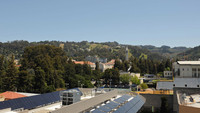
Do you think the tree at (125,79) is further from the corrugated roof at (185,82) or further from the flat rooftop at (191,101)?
the flat rooftop at (191,101)

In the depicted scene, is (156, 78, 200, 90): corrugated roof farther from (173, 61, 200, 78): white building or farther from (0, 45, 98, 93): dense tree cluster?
(0, 45, 98, 93): dense tree cluster

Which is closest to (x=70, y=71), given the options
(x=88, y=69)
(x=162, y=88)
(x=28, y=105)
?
(x=88, y=69)

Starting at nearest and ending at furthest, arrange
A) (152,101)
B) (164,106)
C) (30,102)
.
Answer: (30,102), (164,106), (152,101)

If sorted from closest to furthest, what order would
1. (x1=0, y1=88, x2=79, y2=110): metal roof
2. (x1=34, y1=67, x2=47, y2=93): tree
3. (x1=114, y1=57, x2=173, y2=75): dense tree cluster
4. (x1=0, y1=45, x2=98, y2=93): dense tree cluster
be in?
1. (x1=0, y1=88, x2=79, y2=110): metal roof
2. (x1=0, y1=45, x2=98, y2=93): dense tree cluster
3. (x1=34, y1=67, x2=47, y2=93): tree
4. (x1=114, y1=57, x2=173, y2=75): dense tree cluster

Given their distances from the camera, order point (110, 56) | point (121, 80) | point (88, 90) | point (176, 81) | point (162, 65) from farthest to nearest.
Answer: point (110, 56) → point (162, 65) → point (121, 80) → point (176, 81) → point (88, 90)

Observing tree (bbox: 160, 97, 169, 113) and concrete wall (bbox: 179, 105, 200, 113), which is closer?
concrete wall (bbox: 179, 105, 200, 113)

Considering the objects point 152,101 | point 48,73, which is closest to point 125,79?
point 48,73

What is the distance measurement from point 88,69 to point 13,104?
58408 millimetres

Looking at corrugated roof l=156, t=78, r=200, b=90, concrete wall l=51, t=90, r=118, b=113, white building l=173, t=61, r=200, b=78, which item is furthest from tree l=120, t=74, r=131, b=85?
concrete wall l=51, t=90, r=118, b=113

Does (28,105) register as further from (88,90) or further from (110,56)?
(110,56)

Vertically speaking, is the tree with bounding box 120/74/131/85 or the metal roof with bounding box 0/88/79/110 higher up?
the metal roof with bounding box 0/88/79/110

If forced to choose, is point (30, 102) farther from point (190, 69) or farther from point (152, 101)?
point (190, 69)

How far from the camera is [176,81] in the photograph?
50.3 meters

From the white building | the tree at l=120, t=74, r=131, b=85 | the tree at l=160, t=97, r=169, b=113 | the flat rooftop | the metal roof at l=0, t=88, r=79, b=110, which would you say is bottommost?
the tree at l=160, t=97, r=169, b=113
